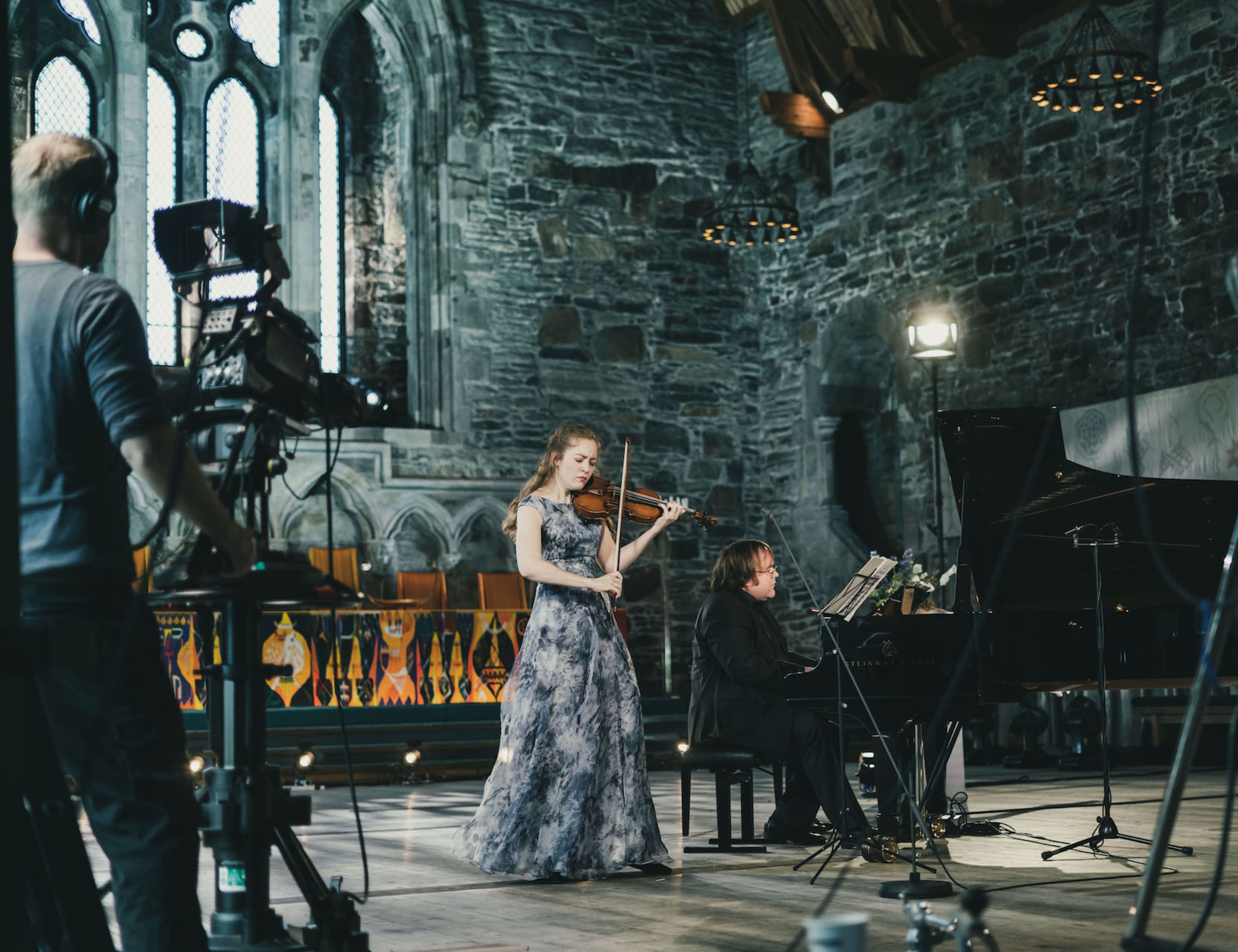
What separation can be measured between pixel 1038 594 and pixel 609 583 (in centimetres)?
177

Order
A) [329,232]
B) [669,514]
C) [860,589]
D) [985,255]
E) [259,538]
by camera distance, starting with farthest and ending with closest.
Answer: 1. [329,232]
2. [985,255]
3. [860,589]
4. [669,514]
5. [259,538]

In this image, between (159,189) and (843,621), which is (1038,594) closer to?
(843,621)

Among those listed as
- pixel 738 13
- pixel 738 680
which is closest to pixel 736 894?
pixel 738 680

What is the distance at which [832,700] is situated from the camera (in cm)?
507

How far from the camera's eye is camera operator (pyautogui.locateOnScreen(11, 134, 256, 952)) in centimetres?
227

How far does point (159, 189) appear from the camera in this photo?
38.0ft

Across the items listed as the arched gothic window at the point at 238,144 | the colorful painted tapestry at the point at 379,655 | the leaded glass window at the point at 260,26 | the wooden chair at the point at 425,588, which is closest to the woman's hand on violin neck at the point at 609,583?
the colorful painted tapestry at the point at 379,655

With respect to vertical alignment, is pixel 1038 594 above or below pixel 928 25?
below

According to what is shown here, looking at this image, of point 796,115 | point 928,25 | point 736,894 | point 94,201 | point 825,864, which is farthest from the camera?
point 796,115

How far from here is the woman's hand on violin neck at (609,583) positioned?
480 cm

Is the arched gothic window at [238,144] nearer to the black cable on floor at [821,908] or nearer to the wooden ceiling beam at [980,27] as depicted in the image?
the wooden ceiling beam at [980,27]

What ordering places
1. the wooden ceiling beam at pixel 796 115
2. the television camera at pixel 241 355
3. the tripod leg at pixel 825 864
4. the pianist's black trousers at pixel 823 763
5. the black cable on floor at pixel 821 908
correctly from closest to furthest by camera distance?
the black cable on floor at pixel 821 908, the television camera at pixel 241 355, the tripod leg at pixel 825 864, the pianist's black trousers at pixel 823 763, the wooden ceiling beam at pixel 796 115

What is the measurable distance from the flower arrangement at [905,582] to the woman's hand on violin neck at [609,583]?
5.54 ft

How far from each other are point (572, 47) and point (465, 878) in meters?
9.48
